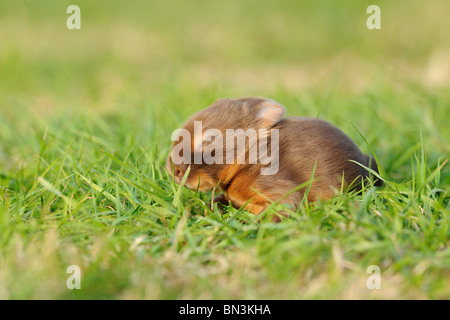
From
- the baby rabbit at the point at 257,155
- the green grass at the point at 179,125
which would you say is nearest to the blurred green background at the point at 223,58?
the green grass at the point at 179,125

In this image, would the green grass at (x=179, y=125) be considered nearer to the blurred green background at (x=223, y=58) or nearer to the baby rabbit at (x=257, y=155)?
the blurred green background at (x=223, y=58)

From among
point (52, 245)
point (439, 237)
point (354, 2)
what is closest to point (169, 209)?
point (52, 245)

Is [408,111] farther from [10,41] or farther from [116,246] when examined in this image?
[10,41]

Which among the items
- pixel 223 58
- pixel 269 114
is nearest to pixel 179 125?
pixel 269 114

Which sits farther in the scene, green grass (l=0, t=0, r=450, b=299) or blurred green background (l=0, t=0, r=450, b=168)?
blurred green background (l=0, t=0, r=450, b=168)

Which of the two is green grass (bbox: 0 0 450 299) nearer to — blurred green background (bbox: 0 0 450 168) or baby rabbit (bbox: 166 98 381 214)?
blurred green background (bbox: 0 0 450 168)

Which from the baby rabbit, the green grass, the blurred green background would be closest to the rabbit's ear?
the baby rabbit
